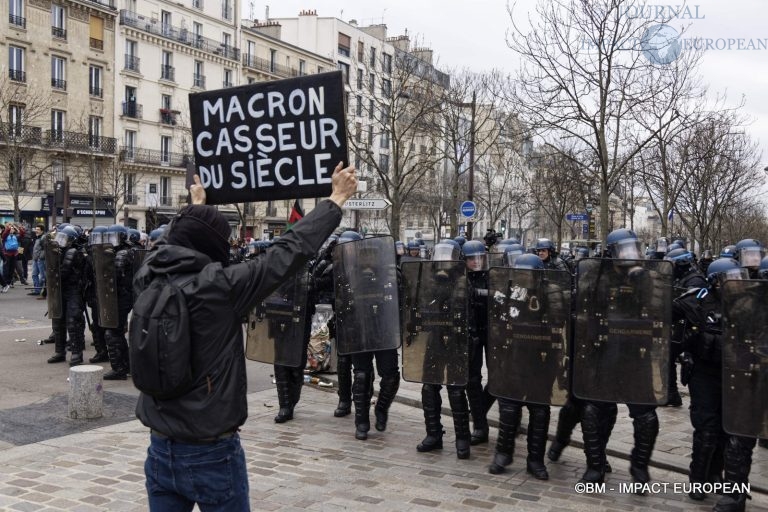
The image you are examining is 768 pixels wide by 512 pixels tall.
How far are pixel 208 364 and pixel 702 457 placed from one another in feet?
12.8

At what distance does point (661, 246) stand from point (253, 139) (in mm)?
11542

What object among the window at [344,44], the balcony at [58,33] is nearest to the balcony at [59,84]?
the balcony at [58,33]

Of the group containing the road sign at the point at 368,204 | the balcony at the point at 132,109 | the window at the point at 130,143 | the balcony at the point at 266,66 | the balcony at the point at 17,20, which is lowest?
the road sign at the point at 368,204

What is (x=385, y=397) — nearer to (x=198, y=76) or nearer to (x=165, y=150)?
(x=165, y=150)

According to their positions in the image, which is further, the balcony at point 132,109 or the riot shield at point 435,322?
the balcony at point 132,109

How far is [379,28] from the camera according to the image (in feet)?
200

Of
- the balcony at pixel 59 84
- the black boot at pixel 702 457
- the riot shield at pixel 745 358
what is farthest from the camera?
the balcony at pixel 59 84

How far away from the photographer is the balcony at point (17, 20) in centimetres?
3622

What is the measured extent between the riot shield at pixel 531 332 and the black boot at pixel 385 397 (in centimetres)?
140

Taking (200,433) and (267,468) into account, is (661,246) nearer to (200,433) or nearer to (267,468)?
(267,468)

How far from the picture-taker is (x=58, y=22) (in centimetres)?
3888

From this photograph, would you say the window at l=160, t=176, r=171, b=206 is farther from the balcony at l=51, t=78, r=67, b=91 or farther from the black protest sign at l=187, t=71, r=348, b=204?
the black protest sign at l=187, t=71, r=348, b=204

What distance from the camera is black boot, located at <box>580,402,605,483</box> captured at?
5422mm

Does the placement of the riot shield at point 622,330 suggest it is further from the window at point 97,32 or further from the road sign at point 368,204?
the window at point 97,32
